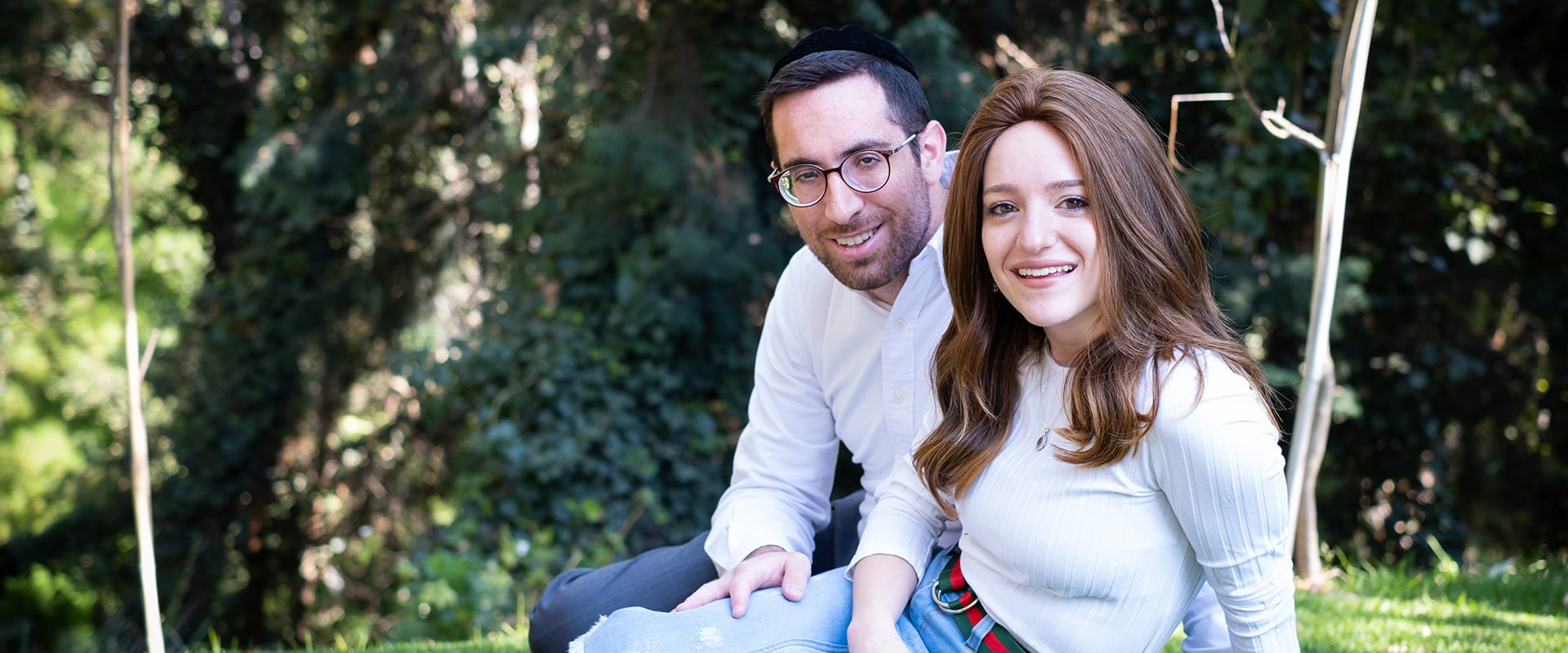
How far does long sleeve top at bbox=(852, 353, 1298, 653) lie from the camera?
1.27 meters

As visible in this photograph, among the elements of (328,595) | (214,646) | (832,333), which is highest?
(832,333)

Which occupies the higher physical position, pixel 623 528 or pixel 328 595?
pixel 623 528

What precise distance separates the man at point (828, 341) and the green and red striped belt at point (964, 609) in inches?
8.5

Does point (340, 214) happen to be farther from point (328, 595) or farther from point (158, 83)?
point (328, 595)

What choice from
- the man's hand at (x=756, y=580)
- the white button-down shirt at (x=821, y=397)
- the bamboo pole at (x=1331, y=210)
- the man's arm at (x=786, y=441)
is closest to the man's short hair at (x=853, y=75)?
the white button-down shirt at (x=821, y=397)

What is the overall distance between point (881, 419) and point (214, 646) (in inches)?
84.5

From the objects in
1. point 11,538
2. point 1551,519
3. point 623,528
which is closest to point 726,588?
point 623,528

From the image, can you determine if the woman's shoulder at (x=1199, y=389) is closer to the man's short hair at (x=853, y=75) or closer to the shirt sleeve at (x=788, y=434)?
the man's short hair at (x=853, y=75)

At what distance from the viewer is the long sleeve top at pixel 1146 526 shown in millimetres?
1267

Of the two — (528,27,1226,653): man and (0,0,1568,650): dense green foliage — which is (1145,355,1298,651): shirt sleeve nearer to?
(528,27,1226,653): man

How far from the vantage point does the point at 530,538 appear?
412cm

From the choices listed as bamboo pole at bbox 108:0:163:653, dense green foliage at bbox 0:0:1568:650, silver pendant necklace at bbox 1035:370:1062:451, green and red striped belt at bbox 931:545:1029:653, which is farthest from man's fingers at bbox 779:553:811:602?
dense green foliage at bbox 0:0:1568:650

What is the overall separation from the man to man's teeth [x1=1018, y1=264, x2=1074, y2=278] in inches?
14.4

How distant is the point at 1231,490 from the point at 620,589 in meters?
1.14
